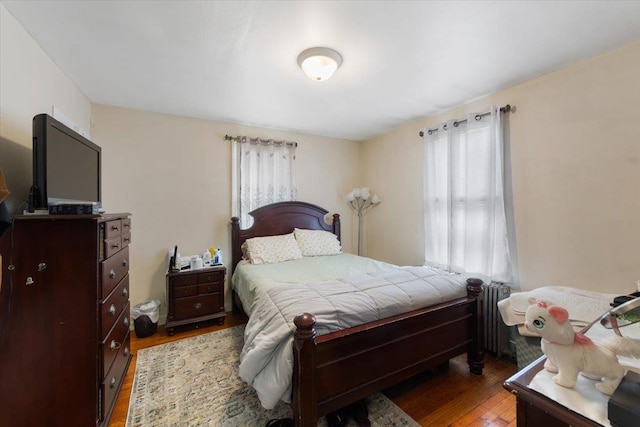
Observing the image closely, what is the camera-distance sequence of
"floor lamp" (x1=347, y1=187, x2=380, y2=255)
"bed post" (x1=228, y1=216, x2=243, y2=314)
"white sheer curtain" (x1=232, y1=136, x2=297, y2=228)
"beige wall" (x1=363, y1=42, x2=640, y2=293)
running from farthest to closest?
"floor lamp" (x1=347, y1=187, x2=380, y2=255) < "white sheer curtain" (x1=232, y1=136, x2=297, y2=228) < "bed post" (x1=228, y1=216, x2=243, y2=314) < "beige wall" (x1=363, y1=42, x2=640, y2=293)

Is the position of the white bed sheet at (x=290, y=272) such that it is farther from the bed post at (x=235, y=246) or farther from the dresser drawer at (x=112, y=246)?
the dresser drawer at (x=112, y=246)

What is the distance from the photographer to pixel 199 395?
1779 millimetres

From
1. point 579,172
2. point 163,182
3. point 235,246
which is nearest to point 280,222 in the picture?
point 235,246

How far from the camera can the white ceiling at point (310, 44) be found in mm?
1416

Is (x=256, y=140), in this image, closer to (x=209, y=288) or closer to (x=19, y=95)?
(x=209, y=288)

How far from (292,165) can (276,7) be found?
2.22 metres

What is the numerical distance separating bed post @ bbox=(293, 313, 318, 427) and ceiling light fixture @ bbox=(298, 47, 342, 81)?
165cm

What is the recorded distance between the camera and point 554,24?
1.53m

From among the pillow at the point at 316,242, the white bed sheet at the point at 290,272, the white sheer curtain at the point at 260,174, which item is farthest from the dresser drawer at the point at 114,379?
the pillow at the point at 316,242

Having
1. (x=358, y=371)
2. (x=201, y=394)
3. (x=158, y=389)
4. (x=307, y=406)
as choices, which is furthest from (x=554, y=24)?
(x=158, y=389)

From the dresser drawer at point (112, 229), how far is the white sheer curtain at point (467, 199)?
2.89m

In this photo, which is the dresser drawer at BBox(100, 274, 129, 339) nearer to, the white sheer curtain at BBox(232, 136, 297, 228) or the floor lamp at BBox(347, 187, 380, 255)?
the white sheer curtain at BBox(232, 136, 297, 228)

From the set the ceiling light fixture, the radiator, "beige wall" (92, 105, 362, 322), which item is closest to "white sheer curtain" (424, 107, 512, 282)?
the radiator

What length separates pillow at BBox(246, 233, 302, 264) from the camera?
2896mm
